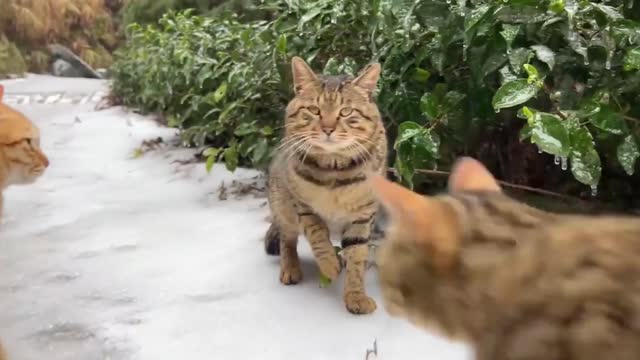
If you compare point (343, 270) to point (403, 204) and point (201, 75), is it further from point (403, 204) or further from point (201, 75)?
point (201, 75)

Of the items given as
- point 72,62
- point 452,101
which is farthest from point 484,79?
point 72,62

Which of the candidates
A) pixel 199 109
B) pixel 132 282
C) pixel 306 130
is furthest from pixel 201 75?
pixel 306 130

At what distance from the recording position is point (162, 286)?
2006 mm

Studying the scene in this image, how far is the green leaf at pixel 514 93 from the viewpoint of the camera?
1.29m

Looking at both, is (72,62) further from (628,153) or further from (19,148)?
(628,153)

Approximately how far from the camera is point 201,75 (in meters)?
3.25

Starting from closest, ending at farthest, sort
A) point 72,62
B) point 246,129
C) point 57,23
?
point 246,129 → point 57,23 → point 72,62

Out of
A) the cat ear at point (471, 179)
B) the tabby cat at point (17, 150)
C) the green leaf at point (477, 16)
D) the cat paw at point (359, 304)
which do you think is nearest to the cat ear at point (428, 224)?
the cat ear at point (471, 179)

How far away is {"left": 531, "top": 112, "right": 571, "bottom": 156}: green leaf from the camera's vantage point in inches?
47.8

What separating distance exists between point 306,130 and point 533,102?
18.7 inches

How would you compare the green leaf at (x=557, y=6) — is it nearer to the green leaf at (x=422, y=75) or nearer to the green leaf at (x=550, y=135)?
the green leaf at (x=550, y=135)

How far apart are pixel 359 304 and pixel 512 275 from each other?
1.05 m

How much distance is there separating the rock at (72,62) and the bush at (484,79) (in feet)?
15.3

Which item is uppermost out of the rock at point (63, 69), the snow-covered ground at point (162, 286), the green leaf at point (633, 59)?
the green leaf at point (633, 59)
